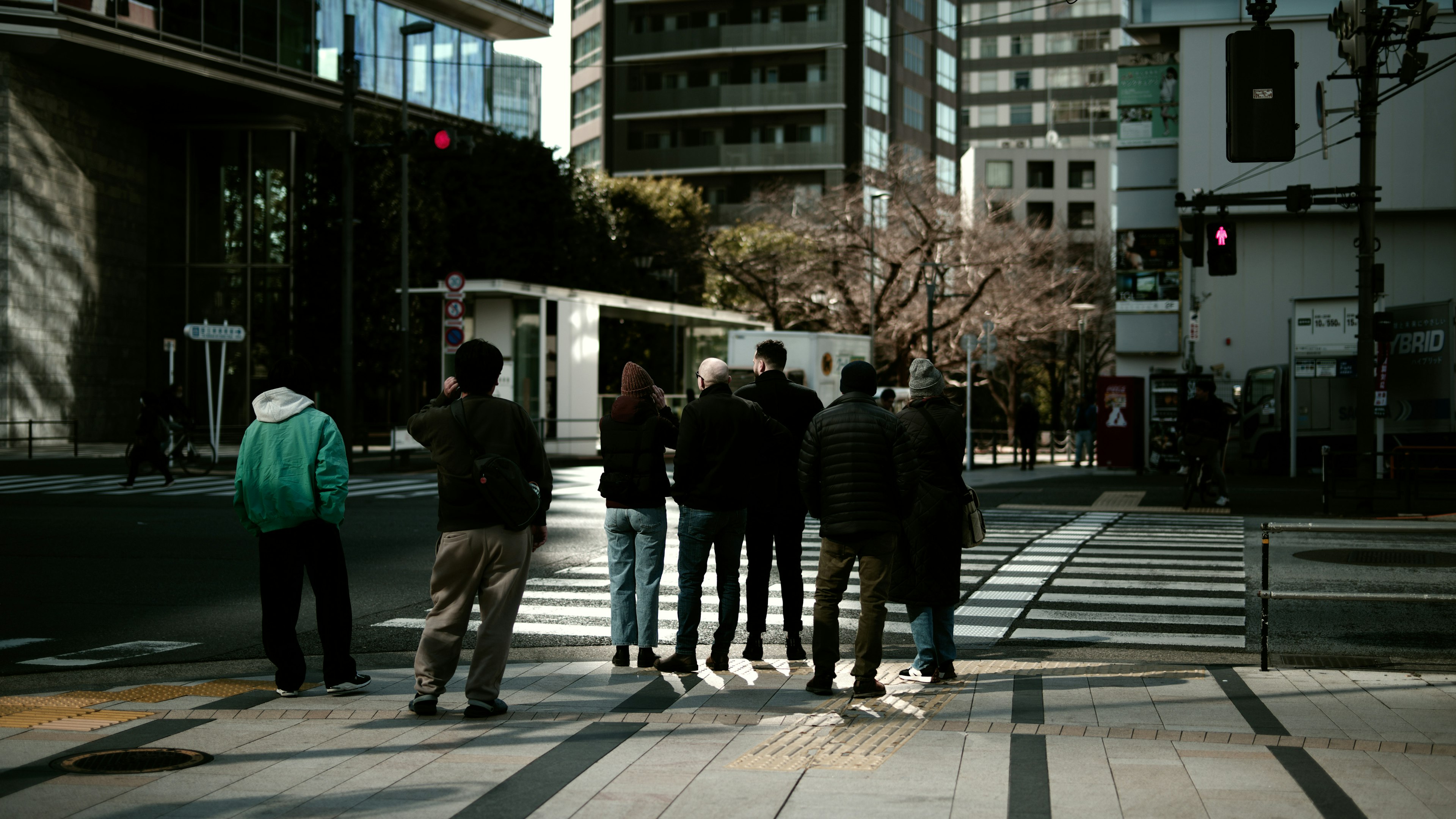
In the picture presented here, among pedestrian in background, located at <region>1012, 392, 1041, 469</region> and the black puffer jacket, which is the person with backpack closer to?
the black puffer jacket

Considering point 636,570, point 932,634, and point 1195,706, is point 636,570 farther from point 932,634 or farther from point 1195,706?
point 1195,706

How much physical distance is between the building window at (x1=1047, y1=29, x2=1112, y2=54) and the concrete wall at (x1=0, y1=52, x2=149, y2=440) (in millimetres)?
82516

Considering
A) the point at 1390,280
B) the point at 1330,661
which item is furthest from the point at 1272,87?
the point at 1390,280

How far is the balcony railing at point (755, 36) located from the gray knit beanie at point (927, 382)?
212 ft

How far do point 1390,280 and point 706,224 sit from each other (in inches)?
1245

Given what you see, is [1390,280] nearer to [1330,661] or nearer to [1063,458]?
[1063,458]

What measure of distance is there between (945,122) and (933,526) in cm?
8208

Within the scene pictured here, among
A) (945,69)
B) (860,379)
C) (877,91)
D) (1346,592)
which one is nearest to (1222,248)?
(1346,592)

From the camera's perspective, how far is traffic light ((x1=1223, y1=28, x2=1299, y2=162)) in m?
9.06

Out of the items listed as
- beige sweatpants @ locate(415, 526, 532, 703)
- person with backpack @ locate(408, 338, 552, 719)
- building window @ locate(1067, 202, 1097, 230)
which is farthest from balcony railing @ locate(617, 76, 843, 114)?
beige sweatpants @ locate(415, 526, 532, 703)

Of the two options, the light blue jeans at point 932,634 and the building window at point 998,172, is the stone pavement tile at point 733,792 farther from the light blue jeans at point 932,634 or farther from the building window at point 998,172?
the building window at point 998,172

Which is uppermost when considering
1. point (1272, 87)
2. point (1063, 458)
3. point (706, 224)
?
point (706, 224)

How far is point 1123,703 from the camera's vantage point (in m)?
6.56

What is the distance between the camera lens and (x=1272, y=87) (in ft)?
29.9
